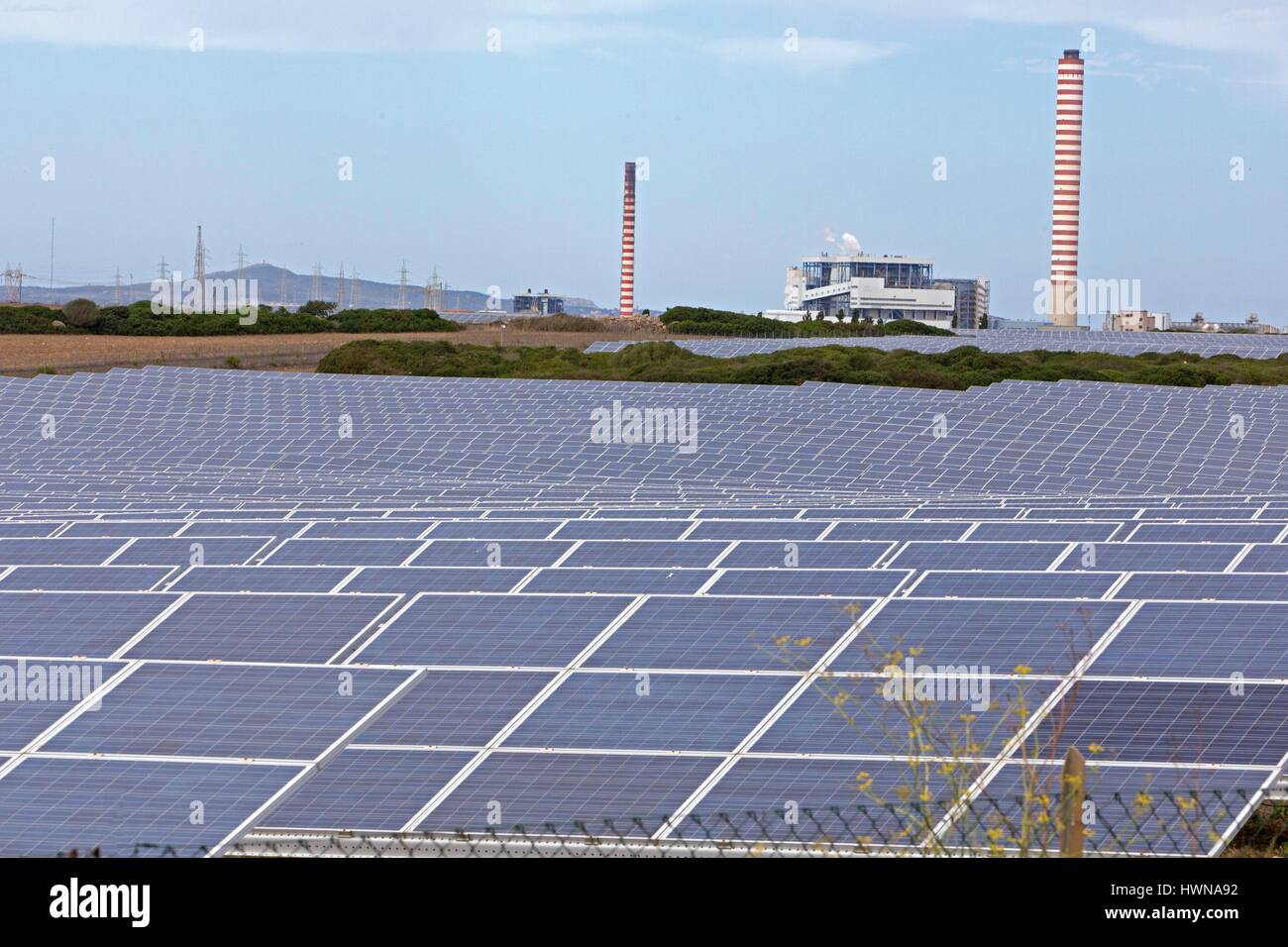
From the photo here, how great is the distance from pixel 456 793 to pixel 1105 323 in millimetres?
163623

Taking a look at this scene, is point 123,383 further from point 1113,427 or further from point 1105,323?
point 1105,323

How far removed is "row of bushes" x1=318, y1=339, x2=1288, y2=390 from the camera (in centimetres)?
6894

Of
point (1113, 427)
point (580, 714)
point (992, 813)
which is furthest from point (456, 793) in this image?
point (1113, 427)

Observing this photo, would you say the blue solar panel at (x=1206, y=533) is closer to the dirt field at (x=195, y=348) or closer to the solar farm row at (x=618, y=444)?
the solar farm row at (x=618, y=444)

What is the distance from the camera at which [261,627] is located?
1498cm

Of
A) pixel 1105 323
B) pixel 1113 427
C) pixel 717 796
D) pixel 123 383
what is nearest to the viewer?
pixel 717 796

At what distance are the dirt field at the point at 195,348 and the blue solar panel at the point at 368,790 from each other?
70.0 m

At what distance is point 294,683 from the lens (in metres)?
13.4

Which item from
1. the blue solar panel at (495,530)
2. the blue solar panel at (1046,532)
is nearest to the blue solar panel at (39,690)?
the blue solar panel at (495,530)

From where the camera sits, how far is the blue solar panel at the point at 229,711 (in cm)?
1227

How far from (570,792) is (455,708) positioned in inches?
73.3
